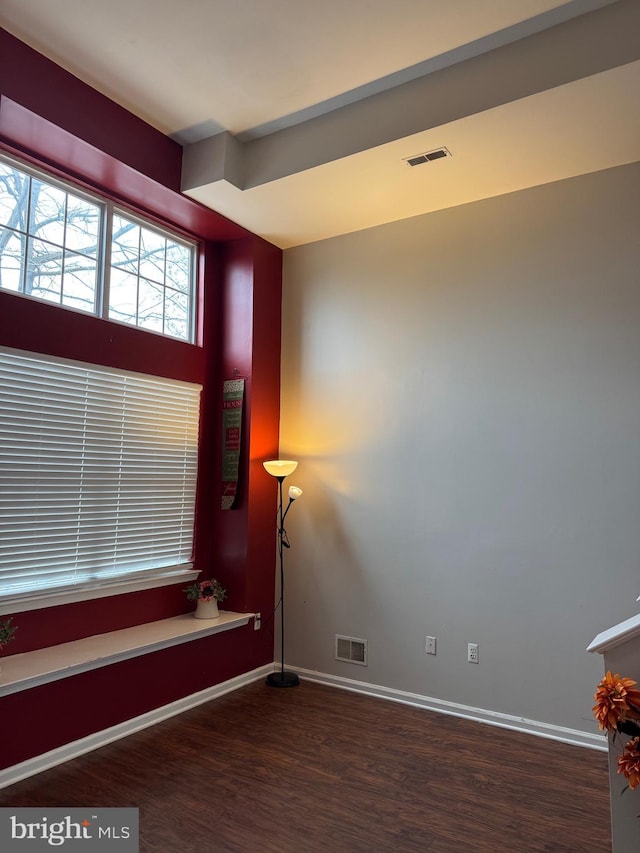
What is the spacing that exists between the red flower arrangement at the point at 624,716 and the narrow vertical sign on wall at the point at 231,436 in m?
2.77

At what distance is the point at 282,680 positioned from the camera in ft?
13.0

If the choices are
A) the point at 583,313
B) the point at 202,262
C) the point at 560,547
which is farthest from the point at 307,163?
the point at 560,547

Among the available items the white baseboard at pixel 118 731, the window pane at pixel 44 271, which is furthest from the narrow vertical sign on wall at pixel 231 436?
the window pane at pixel 44 271

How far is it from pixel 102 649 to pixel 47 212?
2.48m

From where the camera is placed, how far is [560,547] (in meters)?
3.25

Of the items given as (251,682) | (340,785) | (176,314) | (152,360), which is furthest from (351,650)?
(176,314)

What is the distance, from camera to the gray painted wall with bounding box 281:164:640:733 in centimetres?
318

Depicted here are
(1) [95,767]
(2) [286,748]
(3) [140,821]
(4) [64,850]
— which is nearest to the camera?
(4) [64,850]

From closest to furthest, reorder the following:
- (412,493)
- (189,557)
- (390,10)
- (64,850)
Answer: (64,850)
(390,10)
(412,493)
(189,557)

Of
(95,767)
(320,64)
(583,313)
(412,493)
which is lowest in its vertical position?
(95,767)

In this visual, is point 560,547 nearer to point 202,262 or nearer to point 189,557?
point 189,557

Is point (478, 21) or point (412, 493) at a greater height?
point (478, 21)

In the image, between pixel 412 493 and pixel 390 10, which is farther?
pixel 412 493

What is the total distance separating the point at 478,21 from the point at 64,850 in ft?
12.7
